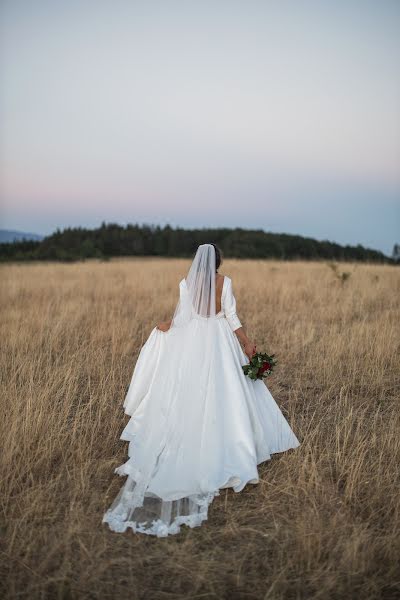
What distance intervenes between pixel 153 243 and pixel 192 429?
43.1 meters

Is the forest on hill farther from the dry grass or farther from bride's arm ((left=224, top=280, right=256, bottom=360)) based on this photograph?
bride's arm ((left=224, top=280, right=256, bottom=360))

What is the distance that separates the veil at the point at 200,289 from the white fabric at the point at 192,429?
5cm

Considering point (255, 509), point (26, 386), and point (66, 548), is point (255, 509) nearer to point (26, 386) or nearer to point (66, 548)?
point (66, 548)

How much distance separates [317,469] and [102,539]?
1854 millimetres

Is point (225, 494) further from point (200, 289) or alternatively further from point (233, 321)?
point (200, 289)

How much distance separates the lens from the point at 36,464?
149 inches

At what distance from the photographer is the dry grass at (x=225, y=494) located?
2.68 meters

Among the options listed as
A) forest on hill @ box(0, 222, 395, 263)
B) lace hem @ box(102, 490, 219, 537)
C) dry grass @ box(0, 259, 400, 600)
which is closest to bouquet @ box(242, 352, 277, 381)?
dry grass @ box(0, 259, 400, 600)

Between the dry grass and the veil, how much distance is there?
4.70ft

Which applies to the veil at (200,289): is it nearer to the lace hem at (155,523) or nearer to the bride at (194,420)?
the bride at (194,420)

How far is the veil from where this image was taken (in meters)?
4.11

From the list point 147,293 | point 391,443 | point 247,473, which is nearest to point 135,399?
point 247,473

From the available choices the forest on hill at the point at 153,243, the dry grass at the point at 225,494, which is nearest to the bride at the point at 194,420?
the dry grass at the point at 225,494

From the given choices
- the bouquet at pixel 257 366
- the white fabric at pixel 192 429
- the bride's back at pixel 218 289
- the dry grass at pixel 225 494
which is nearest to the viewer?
the dry grass at pixel 225 494
